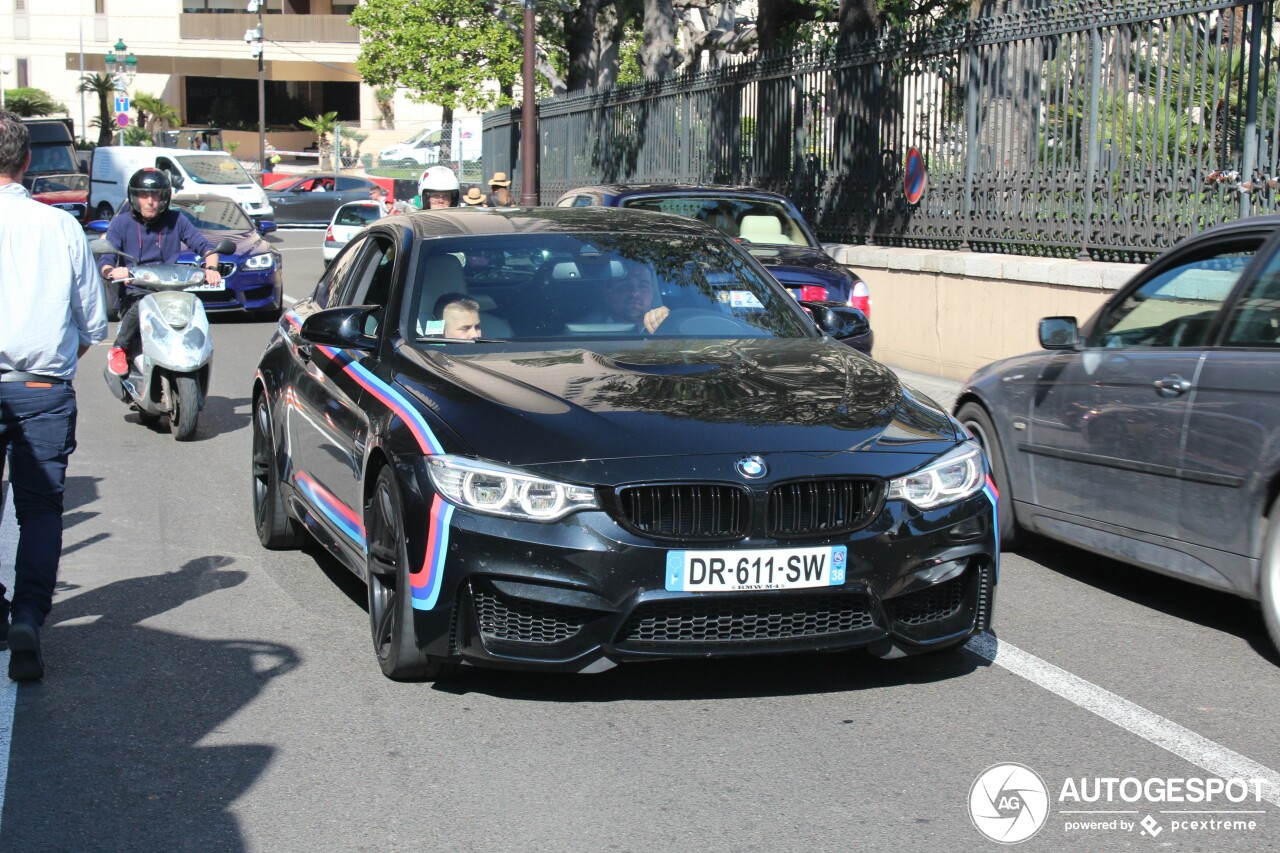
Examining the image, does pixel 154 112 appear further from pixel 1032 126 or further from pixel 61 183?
pixel 1032 126

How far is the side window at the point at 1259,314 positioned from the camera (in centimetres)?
588

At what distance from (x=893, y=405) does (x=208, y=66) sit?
8021 cm

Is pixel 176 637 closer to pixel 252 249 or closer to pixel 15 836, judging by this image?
pixel 15 836

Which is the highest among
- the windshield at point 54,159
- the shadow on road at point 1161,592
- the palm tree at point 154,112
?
the palm tree at point 154,112

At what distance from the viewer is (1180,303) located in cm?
651

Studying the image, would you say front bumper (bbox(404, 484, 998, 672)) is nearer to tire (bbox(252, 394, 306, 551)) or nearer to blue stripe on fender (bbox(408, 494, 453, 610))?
blue stripe on fender (bbox(408, 494, 453, 610))

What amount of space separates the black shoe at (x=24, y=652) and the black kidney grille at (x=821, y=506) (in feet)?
8.18

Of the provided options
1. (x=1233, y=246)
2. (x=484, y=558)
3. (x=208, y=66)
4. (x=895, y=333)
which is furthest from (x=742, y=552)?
(x=208, y=66)

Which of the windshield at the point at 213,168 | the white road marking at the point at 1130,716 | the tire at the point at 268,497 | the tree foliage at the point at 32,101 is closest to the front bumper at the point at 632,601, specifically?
the white road marking at the point at 1130,716

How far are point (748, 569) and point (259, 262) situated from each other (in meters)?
15.1

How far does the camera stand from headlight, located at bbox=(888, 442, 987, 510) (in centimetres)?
514

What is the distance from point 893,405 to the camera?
562 centimetres

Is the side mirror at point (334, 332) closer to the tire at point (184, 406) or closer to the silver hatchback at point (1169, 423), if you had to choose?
the silver hatchback at point (1169, 423)

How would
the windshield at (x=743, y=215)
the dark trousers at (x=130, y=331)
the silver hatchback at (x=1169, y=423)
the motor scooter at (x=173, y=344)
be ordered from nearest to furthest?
the silver hatchback at (x=1169, y=423) < the motor scooter at (x=173, y=344) < the dark trousers at (x=130, y=331) < the windshield at (x=743, y=215)
